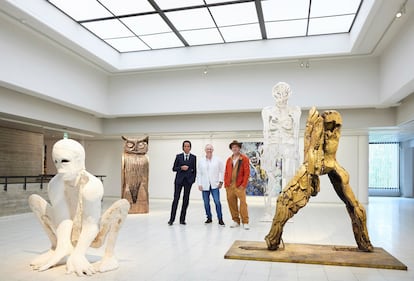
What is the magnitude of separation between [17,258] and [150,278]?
208 cm

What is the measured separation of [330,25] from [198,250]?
23.6ft

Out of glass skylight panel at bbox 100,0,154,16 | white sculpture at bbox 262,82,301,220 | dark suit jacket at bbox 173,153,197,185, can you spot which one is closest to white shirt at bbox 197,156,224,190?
dark suit jacket at bbox 173,153,197,185

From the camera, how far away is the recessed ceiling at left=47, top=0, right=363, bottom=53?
856 centimetres

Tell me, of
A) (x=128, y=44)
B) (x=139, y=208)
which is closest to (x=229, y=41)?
(x=128, y=44)

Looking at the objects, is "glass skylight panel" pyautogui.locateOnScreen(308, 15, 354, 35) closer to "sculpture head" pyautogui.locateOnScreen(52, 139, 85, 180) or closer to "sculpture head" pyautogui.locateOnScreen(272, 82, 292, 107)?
"sculpture head" pyautogui.locateOnScreen(272, 82, 292, 107)

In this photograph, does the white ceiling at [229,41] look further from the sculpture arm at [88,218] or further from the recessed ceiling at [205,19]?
the sculpture arm at [88,218]

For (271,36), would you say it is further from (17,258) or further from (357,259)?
(17,258)

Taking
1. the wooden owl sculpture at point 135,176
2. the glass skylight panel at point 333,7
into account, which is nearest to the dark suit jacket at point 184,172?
the wooden owl sculpture at point 135,176

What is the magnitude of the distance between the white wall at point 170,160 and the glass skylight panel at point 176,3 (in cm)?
626

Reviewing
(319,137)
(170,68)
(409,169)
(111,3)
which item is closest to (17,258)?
(319,137)

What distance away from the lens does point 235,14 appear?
29.6 ft

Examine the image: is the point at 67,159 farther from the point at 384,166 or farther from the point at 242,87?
the point at 384,166

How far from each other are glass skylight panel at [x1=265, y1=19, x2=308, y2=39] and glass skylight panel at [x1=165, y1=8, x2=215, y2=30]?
1609 mm

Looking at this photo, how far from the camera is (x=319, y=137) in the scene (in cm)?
484
